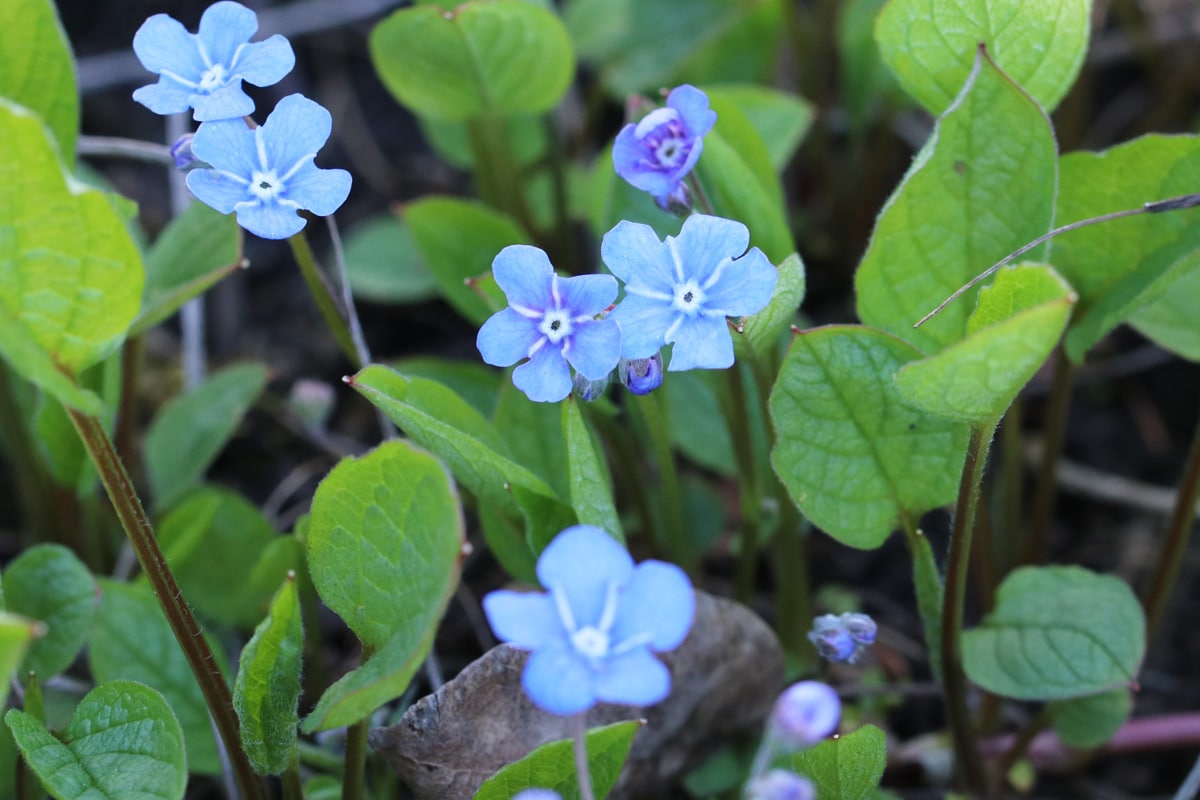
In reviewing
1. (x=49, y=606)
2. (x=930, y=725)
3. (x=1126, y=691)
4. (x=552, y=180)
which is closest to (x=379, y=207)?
(x=552, y=180)

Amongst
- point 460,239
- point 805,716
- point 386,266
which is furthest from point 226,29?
point 386,266

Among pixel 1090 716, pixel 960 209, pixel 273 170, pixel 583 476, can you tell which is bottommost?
pixel 1090 716

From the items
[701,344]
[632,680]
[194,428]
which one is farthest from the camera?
[194,428]

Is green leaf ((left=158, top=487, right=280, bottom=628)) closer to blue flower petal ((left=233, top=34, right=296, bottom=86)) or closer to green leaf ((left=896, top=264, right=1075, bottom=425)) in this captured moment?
blue flower petal ((left=233, top=34, right=296, bottom=86))

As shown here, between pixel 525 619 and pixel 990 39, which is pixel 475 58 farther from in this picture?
pixel 525 619

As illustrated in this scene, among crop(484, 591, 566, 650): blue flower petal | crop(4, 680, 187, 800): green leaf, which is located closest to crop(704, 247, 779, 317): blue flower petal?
crop(484, 591, 566, 650): blue flower petal

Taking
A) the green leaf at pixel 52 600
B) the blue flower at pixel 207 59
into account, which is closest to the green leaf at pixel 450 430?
the blue flower at pixel 207 59

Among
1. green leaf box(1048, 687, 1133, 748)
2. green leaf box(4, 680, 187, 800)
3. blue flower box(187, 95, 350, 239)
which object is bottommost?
green leaf box(1048, 687, 1133, 748)
